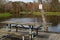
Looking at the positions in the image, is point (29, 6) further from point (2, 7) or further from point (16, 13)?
point (2, 7)

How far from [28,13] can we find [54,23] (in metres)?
1.34

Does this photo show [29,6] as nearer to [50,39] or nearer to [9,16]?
[9,16]

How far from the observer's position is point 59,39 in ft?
14.5

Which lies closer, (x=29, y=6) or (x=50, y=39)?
(x=50, y=39)

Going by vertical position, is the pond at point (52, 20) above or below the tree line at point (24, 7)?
below

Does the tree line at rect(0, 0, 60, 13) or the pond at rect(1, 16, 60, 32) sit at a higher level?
the tree line at rect(0, 0, 60, 13)

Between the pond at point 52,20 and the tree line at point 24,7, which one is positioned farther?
the tree line at point 24,7

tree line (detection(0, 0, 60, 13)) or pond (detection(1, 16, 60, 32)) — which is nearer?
pond (detection(1, 16, 60, 32))

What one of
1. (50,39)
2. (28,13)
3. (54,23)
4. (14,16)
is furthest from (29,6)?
(50,39)

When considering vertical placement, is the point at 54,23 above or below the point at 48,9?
below

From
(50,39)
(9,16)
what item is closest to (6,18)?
(9,16)

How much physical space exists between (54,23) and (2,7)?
98.5 inches

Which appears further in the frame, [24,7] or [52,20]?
[52,20]

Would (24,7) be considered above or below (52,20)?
above
